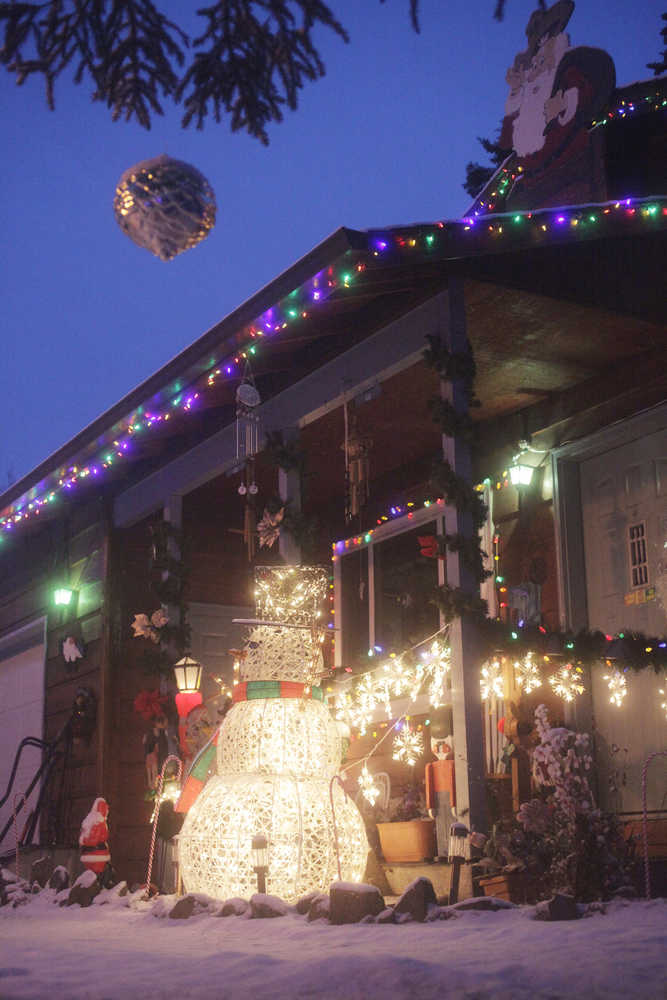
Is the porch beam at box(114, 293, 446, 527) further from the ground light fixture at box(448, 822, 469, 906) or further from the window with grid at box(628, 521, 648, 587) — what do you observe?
the ground light fixture at box(448, 822, 469, 906)

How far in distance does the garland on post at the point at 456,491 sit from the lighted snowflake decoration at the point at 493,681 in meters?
1.36

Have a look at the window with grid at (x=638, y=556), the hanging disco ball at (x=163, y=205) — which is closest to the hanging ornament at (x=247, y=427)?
the window with grid at (x=638, y=556)

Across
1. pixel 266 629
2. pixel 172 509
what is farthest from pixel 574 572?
pixel 172 509

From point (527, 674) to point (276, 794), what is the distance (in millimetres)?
2516

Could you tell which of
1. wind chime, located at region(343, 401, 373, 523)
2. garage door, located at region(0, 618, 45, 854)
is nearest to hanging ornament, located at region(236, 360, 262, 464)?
wind chime, located at region(343, 401, 373, 523)

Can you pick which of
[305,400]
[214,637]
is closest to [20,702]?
[214,637]

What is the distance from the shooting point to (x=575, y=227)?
862 centimetres

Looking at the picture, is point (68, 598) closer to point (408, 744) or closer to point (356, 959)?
point (408, 744)

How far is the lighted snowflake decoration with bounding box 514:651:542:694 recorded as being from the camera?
8328 millimetres

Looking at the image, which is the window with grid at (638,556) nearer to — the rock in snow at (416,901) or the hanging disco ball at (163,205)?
the rock in snow at (416,901)

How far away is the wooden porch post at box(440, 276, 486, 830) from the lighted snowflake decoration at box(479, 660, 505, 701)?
1.25m

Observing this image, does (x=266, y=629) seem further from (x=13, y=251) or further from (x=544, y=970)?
(x=13, y=251)

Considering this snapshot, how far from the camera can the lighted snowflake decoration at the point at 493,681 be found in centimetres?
945

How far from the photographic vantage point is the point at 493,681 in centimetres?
945
